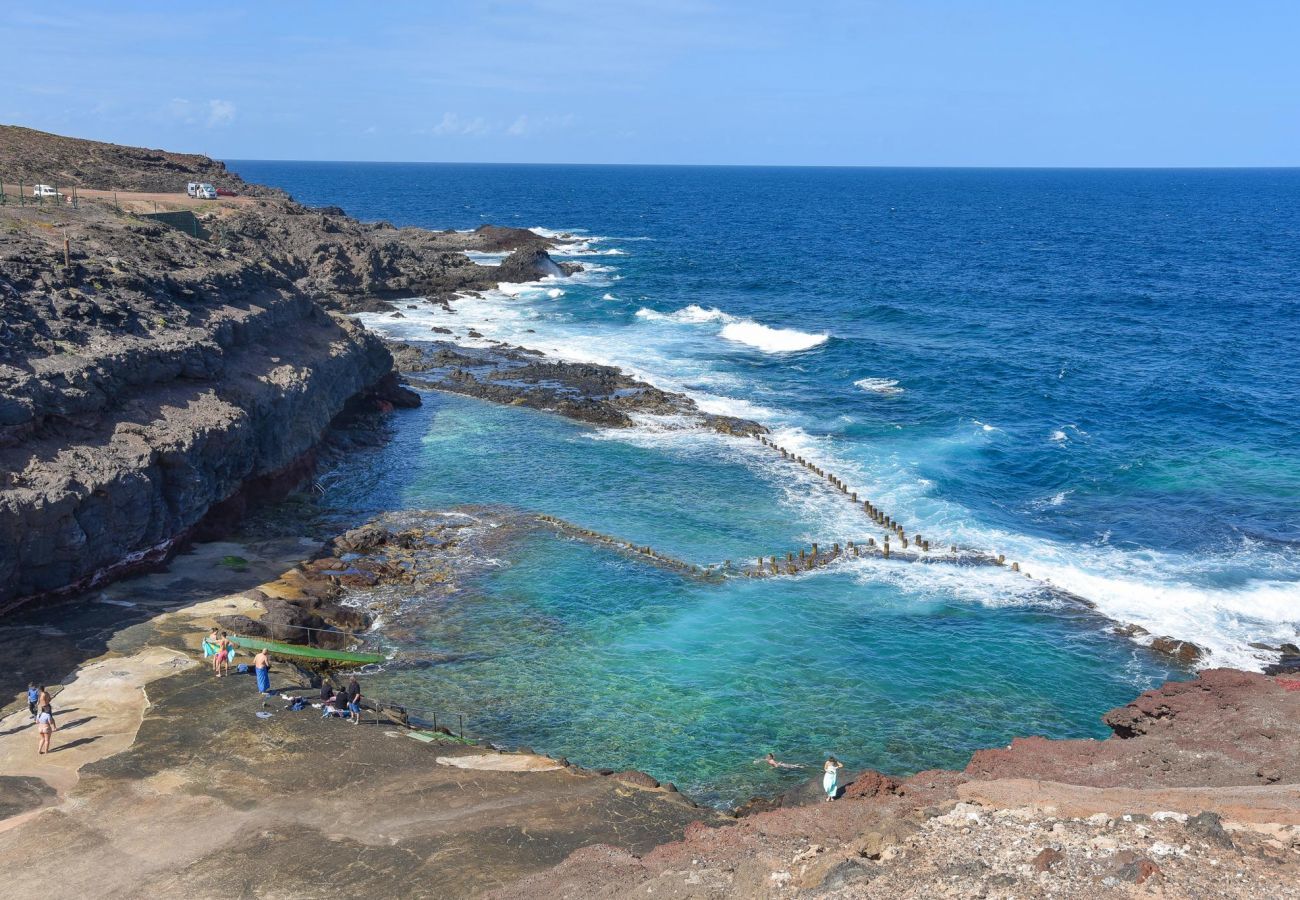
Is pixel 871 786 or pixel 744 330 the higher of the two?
pixel 744 330

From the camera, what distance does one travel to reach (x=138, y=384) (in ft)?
120

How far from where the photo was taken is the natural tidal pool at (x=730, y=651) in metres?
28.0

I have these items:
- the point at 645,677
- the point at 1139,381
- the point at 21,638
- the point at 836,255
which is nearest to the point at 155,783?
the point at 21,638

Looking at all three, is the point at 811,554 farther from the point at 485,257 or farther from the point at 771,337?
the point at 485,257

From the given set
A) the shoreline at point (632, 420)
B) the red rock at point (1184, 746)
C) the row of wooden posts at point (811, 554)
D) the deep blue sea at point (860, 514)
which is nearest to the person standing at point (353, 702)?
the deep blue sea at point (860, 514)

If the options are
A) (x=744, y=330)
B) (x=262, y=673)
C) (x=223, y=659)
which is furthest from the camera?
(x=744, y=330)

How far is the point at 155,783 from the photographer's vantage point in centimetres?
2234

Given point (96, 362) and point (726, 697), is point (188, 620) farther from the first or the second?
point (726, 697)

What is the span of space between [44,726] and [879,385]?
174 ft

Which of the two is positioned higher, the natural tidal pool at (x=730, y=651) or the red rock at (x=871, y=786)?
the red rock at (x=871, y=786)

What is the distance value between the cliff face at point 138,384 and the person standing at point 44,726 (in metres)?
7.29

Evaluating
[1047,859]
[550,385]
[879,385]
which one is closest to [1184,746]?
[1047,859]

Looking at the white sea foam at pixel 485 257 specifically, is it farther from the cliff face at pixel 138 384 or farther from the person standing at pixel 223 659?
the person standing at pixel 223 659

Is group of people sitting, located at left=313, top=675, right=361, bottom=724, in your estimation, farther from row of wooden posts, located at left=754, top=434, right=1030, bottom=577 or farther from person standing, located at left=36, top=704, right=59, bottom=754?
row of wooden posts, located at left=754, top=434, right=1030, bottom=577
